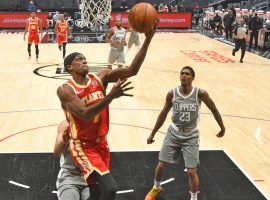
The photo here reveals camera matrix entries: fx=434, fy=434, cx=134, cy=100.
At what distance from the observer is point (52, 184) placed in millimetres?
5910

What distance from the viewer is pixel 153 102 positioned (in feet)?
34.4

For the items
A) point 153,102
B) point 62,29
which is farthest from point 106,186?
point 62,29

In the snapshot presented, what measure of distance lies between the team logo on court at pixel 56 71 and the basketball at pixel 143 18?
8414mm

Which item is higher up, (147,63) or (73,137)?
(73,137)

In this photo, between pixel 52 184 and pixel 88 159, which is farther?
pixel 52 184

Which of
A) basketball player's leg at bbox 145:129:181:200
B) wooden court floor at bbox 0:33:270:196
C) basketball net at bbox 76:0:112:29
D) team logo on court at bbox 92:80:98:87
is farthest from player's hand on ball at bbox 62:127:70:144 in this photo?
basketball net at bbox 76:0:112:29

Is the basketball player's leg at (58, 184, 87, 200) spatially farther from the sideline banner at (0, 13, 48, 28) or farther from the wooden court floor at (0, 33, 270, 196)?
the sideline banner at (0, 13, 48, 28)

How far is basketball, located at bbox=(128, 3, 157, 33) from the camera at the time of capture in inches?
180

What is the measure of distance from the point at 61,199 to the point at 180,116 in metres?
1.93

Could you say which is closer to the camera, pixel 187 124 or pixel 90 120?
pixel 90 120

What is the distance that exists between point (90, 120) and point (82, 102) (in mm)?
186

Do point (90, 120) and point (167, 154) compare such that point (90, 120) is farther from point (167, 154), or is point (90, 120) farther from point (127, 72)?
point (167, 154)

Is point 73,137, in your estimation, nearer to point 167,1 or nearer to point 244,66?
point 244,66

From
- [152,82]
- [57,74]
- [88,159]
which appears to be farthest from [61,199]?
[57,74]
